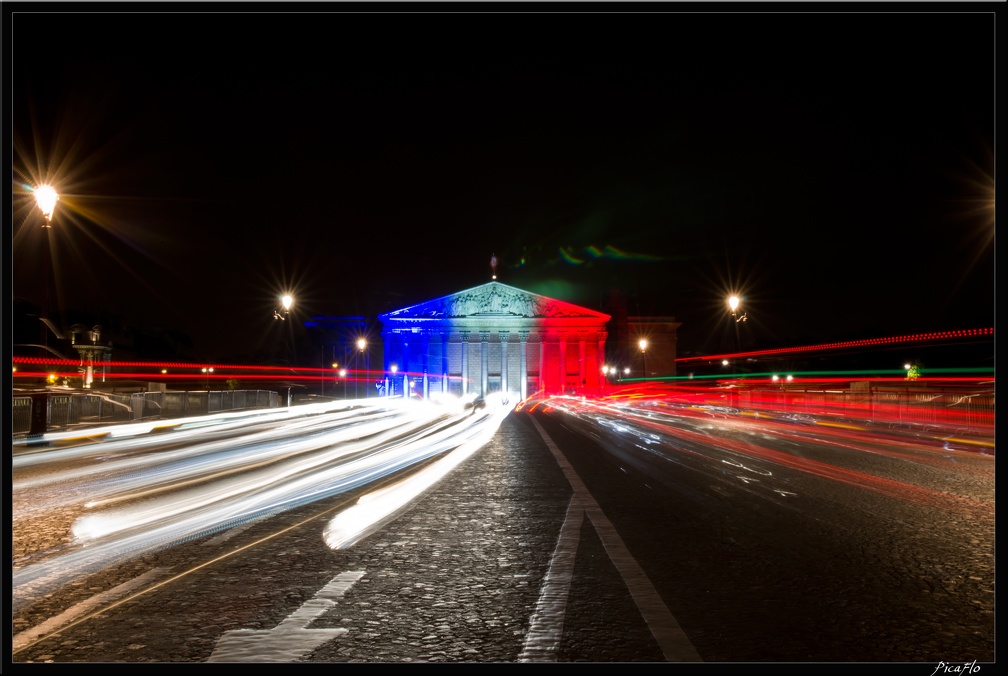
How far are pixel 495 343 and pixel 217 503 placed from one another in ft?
265

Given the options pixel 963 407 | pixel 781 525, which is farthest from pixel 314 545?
pixel 963 407

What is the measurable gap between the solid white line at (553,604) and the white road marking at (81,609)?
2.57m

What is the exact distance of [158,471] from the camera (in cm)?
1118

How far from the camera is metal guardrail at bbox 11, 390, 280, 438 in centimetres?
1759

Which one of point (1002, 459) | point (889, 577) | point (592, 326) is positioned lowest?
point (889, 577)

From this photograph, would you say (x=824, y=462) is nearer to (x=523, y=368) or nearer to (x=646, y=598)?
(x=646, y=598)

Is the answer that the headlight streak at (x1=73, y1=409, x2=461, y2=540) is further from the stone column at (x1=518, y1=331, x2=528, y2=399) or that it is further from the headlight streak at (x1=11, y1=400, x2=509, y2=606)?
the stone column at (x1=518, y1=331, x2=528, y2=399)

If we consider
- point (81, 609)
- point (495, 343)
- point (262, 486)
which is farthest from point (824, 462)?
point (495, 343)

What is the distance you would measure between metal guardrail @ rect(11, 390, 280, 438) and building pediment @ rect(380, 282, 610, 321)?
2138 inches

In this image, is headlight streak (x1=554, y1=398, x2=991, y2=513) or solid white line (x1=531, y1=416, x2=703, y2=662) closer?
solid white line (x1=531, y1=416, x2=703, y2=662)

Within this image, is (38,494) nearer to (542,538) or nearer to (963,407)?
→ (542,538)

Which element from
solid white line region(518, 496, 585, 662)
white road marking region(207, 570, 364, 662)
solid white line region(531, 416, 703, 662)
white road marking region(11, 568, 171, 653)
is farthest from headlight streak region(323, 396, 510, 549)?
solid white line region(531, 416, 703, 662)
